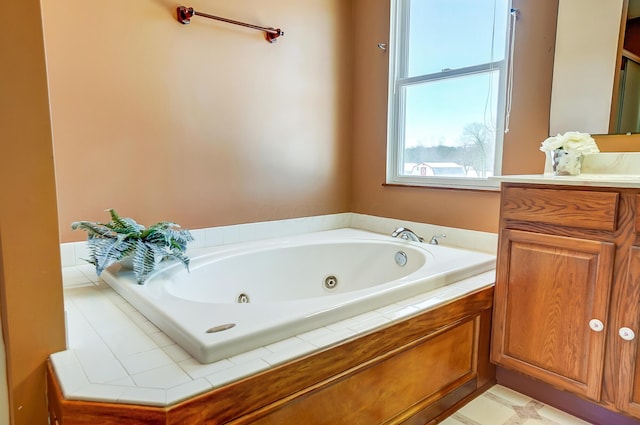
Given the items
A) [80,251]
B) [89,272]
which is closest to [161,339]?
[89,272]

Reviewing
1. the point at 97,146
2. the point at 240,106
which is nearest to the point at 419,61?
the point at 240,106

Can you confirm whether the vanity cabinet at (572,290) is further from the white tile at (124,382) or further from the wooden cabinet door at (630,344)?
the white tile at (124,382)

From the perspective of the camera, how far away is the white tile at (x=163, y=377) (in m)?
0.93

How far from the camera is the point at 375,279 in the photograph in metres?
2.38

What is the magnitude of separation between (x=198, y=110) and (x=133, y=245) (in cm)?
90

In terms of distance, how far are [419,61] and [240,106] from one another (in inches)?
46.5

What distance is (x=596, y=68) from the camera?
5.91ft

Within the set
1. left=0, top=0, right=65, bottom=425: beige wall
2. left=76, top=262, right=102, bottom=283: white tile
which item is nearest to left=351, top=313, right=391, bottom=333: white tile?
left=0, top=0, right=65, bottom=425: beige wall

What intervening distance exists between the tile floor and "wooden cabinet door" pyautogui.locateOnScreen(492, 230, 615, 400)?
0.59 ft

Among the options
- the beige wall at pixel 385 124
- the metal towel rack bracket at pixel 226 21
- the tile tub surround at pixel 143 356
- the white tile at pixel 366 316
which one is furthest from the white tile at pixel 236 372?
the metal towel rack bracket at pixel 226 21

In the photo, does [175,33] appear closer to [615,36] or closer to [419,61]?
[419,61]

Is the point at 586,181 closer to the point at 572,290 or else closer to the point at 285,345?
the point at 572,290

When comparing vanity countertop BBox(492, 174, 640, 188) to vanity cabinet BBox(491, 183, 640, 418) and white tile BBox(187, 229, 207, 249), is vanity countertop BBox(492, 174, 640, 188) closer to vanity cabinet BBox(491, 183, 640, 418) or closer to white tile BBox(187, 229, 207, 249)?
vanity cabinet BBox(491, 183, 640, 418)

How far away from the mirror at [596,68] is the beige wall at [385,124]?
60 mm
